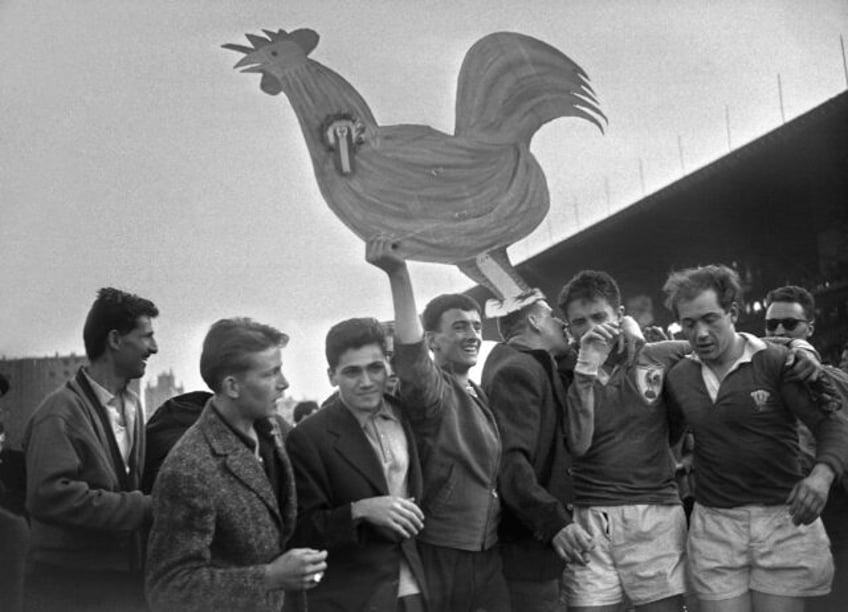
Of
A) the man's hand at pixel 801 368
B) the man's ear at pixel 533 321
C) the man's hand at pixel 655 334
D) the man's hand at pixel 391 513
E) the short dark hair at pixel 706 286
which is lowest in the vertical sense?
the man's hand at pixel 391 513

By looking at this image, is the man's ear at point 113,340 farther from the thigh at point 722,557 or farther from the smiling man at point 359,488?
the thigh at point 722,557

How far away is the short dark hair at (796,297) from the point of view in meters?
3.27

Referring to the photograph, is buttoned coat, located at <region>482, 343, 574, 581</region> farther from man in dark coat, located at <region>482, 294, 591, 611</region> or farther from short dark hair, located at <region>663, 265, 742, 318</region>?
short dark hair, located at <region>663, 265, 742, 318</region>

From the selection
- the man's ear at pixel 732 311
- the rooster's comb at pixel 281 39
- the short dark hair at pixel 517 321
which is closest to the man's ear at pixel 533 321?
the short dark hair at pixel 517 321

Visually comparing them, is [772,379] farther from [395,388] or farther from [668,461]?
[395,388]

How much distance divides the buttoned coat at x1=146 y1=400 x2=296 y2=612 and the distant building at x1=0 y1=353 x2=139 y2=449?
1.70ft

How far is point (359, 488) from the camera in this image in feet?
7.83

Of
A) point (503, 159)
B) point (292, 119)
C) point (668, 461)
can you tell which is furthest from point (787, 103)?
point (292, 119)

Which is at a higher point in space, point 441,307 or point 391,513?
point 441,307

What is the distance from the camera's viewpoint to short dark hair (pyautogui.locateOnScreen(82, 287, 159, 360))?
96.9 inches

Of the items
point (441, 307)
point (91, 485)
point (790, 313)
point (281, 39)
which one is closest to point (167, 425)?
point (91, 485)

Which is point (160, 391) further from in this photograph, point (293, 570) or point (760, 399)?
point (760, 399)

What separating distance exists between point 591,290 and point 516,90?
814mm

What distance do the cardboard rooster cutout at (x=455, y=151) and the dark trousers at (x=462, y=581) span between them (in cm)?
83
